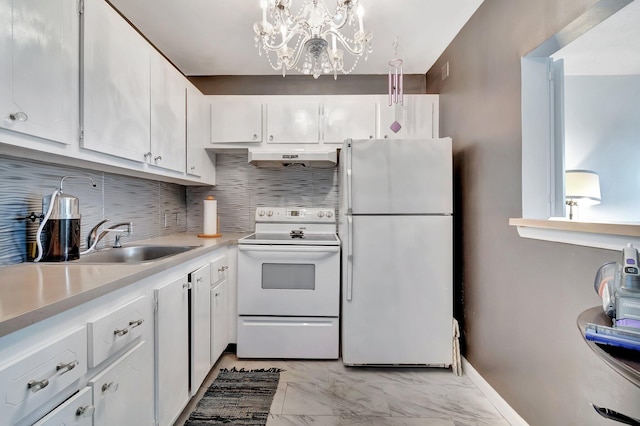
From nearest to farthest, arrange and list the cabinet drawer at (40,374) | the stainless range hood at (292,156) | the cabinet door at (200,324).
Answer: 1. the cabinet drawer at (40,374)
2. the cabinet door at (200,324)
3. the stainless range hood at (292,156)

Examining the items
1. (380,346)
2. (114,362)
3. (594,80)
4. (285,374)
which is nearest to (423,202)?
(380,346)

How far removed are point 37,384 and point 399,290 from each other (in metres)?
1.83

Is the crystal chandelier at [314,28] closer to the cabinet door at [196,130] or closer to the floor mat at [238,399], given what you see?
the cabinet door at [196,130]

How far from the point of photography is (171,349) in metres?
1.41

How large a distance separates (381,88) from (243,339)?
8.19 ft

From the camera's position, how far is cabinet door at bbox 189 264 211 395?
1.65 meters

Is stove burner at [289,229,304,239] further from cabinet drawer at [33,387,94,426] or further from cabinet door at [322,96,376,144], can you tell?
cabinet drawer at [33,387,94,426]

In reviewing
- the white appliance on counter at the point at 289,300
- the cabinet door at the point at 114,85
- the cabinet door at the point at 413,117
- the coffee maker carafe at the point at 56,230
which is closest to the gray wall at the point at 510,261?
the cabinet door at the point at 413,117

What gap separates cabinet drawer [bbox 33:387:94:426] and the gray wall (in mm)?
1722

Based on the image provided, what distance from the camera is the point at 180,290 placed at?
1.50 metres

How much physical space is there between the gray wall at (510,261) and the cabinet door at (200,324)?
1.74 m

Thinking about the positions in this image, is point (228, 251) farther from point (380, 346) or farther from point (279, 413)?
point (380, 346)

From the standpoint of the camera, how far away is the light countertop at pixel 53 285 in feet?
2.31

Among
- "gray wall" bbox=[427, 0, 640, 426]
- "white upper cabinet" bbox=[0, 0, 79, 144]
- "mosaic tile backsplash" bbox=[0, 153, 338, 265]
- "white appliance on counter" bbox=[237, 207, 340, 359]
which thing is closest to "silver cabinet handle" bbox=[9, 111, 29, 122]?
"white upper cabinet" bbox=[0, 0, 79, 144]
